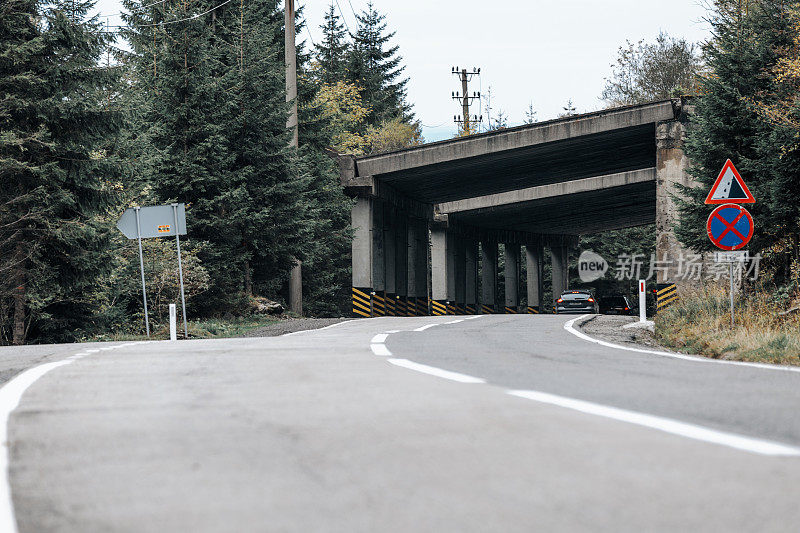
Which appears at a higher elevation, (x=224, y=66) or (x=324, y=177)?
(x=224, y=66)

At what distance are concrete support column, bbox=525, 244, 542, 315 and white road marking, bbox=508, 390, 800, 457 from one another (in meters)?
64.5

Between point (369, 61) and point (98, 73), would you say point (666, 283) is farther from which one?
point (369, 61)

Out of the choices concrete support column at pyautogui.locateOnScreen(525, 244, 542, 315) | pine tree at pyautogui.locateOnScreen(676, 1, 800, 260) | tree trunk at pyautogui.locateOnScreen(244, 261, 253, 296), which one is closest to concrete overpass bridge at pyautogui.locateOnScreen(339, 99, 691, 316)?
pine tree at pyautogui.locateOnScreen(676, 1, 800, 260)

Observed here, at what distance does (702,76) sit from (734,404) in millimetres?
19259

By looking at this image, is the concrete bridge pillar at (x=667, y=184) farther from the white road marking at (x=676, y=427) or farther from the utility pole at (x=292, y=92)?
the white road marking at (x=676, y=427)

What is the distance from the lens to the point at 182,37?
98.7 ft

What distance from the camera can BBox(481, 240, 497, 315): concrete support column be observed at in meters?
63.7

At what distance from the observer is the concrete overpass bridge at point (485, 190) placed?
33969mm

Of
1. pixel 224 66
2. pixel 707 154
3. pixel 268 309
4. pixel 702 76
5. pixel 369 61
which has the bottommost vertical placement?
pixel 268 309

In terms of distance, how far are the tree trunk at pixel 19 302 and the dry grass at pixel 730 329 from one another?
13.9 meters

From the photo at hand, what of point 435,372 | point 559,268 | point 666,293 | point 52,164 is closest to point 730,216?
point 435,372

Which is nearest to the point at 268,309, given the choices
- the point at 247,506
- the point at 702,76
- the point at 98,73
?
the point at 98,73

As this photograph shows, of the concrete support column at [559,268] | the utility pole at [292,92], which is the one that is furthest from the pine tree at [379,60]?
the utility pole at [292,92]

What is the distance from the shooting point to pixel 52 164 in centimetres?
2155
